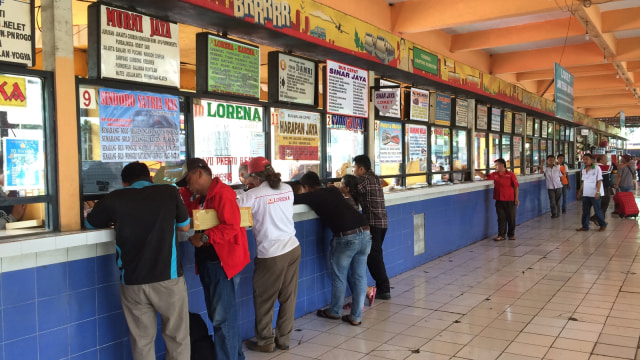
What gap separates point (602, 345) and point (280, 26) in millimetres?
4183

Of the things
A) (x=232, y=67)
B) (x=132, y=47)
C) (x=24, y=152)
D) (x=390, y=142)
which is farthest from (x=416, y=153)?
(x=24, y=152)

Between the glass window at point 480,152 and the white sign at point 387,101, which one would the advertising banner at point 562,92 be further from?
the white sign at point 387,101

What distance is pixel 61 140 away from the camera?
3492mm

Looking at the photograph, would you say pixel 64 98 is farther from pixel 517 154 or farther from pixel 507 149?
pixel 517 154

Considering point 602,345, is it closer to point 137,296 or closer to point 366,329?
point 366,329

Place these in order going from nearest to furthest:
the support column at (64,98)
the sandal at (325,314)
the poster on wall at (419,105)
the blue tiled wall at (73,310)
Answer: the blue tiled wall at (73,310) < the support column at (64,98) < the sandal at (325,314) < the poster on wall at (419,105)

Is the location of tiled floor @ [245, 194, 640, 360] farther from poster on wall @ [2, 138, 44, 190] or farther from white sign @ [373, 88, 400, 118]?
white sign @ [373, 88, 400, 118]

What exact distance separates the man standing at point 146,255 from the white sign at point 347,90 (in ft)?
10.5

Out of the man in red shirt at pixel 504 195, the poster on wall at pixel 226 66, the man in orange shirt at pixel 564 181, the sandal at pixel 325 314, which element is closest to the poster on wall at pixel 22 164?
the poster on wall at pixel 226 66

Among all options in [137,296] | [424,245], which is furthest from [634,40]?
[137,296]

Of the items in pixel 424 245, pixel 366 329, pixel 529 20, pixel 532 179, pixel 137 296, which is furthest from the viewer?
pixel 532 179

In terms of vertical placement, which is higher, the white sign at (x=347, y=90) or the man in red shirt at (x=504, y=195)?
the white sign at (x=347, y=90)

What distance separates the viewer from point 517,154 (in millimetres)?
13180

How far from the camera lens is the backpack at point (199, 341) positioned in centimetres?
384
